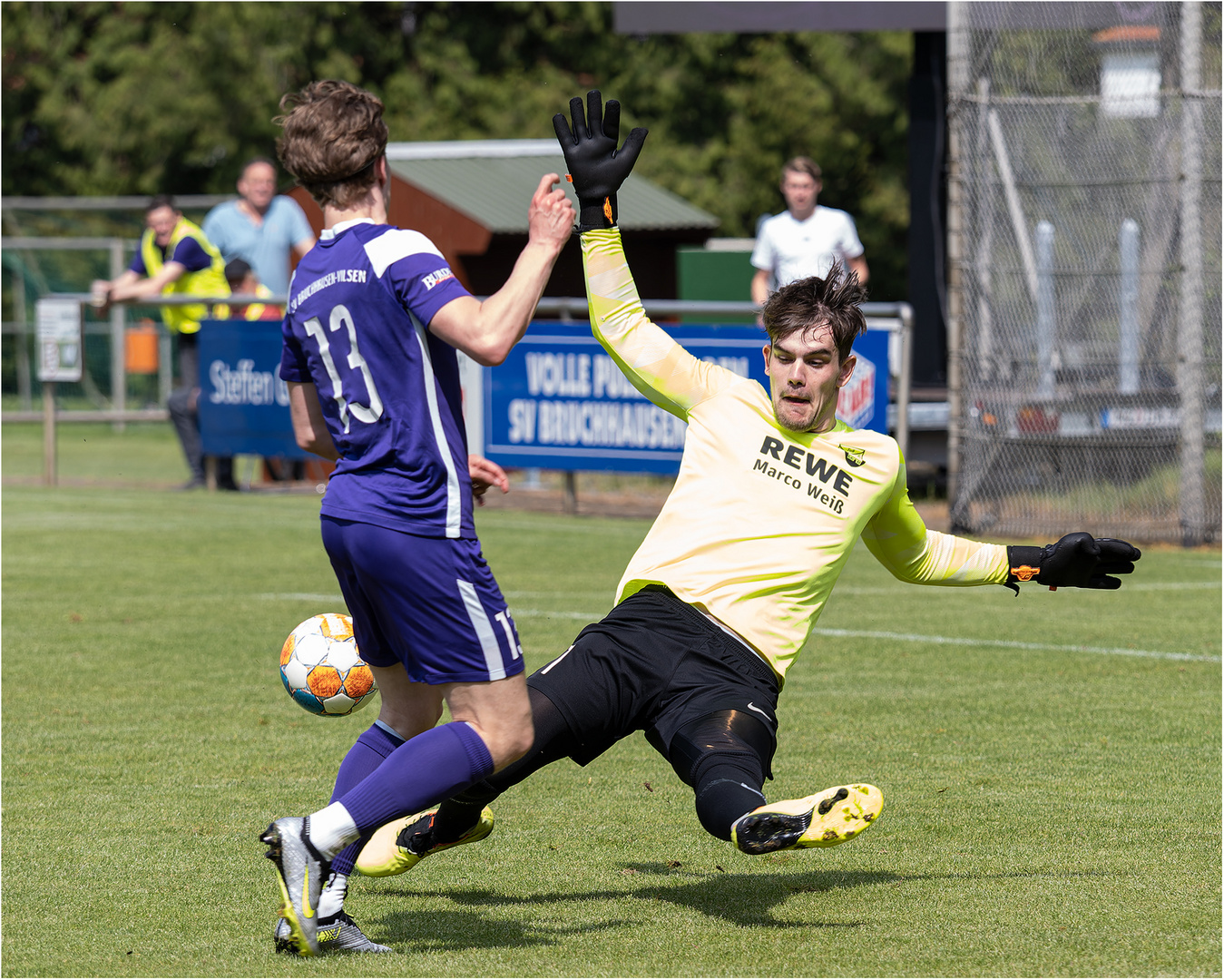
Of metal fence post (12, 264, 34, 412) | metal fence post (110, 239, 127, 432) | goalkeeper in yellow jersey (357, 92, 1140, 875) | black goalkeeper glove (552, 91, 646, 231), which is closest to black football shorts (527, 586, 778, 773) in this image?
goalkeeper in yellow jersey (357, 92, 1140, 875)

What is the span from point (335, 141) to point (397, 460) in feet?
2.42

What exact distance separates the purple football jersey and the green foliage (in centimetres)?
2677

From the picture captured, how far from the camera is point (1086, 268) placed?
1239 centimetres

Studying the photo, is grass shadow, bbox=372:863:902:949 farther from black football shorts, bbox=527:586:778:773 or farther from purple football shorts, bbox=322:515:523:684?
purple football shorts, bbox=322:515:523:684

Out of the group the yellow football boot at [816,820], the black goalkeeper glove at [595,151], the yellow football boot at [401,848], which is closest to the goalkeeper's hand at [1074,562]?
the yellow football boot at [816,820]

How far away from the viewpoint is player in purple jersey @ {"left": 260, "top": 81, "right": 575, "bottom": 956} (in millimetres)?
3967

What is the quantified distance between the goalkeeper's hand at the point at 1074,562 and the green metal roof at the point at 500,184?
17095 mm

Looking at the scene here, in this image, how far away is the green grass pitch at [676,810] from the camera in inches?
169

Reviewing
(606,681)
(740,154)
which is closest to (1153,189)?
(606,681)

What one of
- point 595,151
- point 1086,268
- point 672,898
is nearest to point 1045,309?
point 1086,268

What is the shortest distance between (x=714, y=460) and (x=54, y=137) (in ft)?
107

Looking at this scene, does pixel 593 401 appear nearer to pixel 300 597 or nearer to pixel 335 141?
pixel 300 597

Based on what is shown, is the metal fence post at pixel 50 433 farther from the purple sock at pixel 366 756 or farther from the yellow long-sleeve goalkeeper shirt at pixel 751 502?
the purple sock at pixel 366 756

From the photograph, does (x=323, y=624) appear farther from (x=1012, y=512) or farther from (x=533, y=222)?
(x=1012, y=512)
